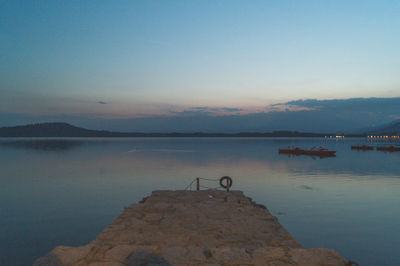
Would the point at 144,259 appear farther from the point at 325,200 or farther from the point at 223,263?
the point at 325,200

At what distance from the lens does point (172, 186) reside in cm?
3027

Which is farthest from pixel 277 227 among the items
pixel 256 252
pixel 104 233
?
pixel 104 233

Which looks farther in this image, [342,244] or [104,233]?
[342,244]

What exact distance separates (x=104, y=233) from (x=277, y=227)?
6159 millimetres

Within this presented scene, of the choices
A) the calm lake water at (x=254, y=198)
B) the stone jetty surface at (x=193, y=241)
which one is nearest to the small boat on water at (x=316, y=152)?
the calm lake water at (x=254, y=198)

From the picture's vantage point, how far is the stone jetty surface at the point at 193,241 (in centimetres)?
652

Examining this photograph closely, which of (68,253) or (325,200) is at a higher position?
(68,253)

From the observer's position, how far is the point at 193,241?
8.41 metres

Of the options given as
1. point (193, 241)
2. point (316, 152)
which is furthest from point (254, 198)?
point (316, 152)

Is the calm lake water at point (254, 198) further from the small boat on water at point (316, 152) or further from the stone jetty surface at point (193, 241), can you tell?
the small boat on water at point (316, 152)

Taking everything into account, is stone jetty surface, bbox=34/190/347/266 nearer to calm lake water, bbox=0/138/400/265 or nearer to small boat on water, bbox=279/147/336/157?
calm lake water, bbox=0/138/400/265

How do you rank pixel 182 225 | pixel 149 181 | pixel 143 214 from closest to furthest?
1. pixel 182 225
2. pixel 143 214
3. pixel 149 181

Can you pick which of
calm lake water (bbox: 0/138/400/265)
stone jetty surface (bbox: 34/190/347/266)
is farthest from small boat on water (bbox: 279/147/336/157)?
stone jetty surface (bbox: 34/190/347/266)

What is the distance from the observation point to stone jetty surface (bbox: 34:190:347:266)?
6.52 metres
